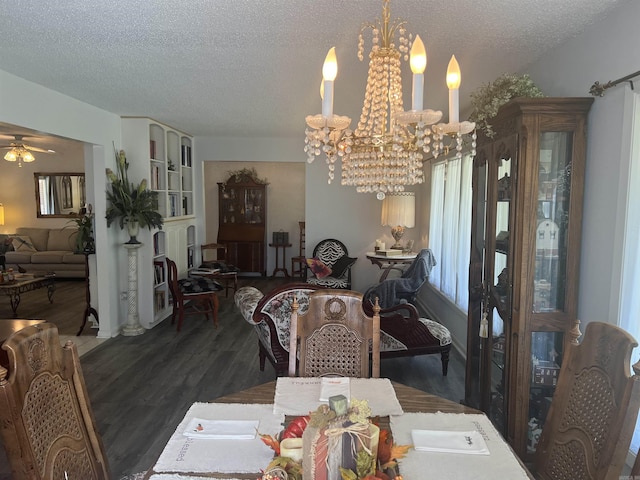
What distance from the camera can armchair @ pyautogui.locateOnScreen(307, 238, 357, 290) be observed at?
6.23m

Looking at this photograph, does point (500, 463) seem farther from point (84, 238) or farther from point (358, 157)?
point (84, 238)

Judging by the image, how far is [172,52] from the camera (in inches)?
107

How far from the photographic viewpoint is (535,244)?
91.0 inches

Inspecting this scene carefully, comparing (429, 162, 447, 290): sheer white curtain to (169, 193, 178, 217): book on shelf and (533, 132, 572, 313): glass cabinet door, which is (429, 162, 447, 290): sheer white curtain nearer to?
(533, 132, 572, 313): glass cabinet door

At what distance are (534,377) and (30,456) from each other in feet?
7.71

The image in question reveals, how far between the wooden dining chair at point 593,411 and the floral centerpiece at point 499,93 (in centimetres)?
142

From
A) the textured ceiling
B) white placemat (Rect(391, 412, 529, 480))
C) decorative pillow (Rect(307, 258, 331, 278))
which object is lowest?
decorative pillow (Rect(307, 258, 331, 278))

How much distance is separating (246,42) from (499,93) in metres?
1.46

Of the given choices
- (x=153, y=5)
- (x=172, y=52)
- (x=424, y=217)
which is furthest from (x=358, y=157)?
(x=424, y=217)

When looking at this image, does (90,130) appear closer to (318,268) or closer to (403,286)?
(318,268)

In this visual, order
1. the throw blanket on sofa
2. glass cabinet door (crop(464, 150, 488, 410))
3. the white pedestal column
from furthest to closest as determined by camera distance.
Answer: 1. the white pedestal column
2. the throw blanket on sofa
3. glass cabinet door (crop(464, 150, 488, 410))

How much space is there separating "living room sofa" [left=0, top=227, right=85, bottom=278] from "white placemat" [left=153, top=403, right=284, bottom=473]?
732cm

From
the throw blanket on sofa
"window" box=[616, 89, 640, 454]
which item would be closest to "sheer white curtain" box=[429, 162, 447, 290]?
the throw blanket on sofa

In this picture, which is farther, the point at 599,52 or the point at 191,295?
the point at 191,295
